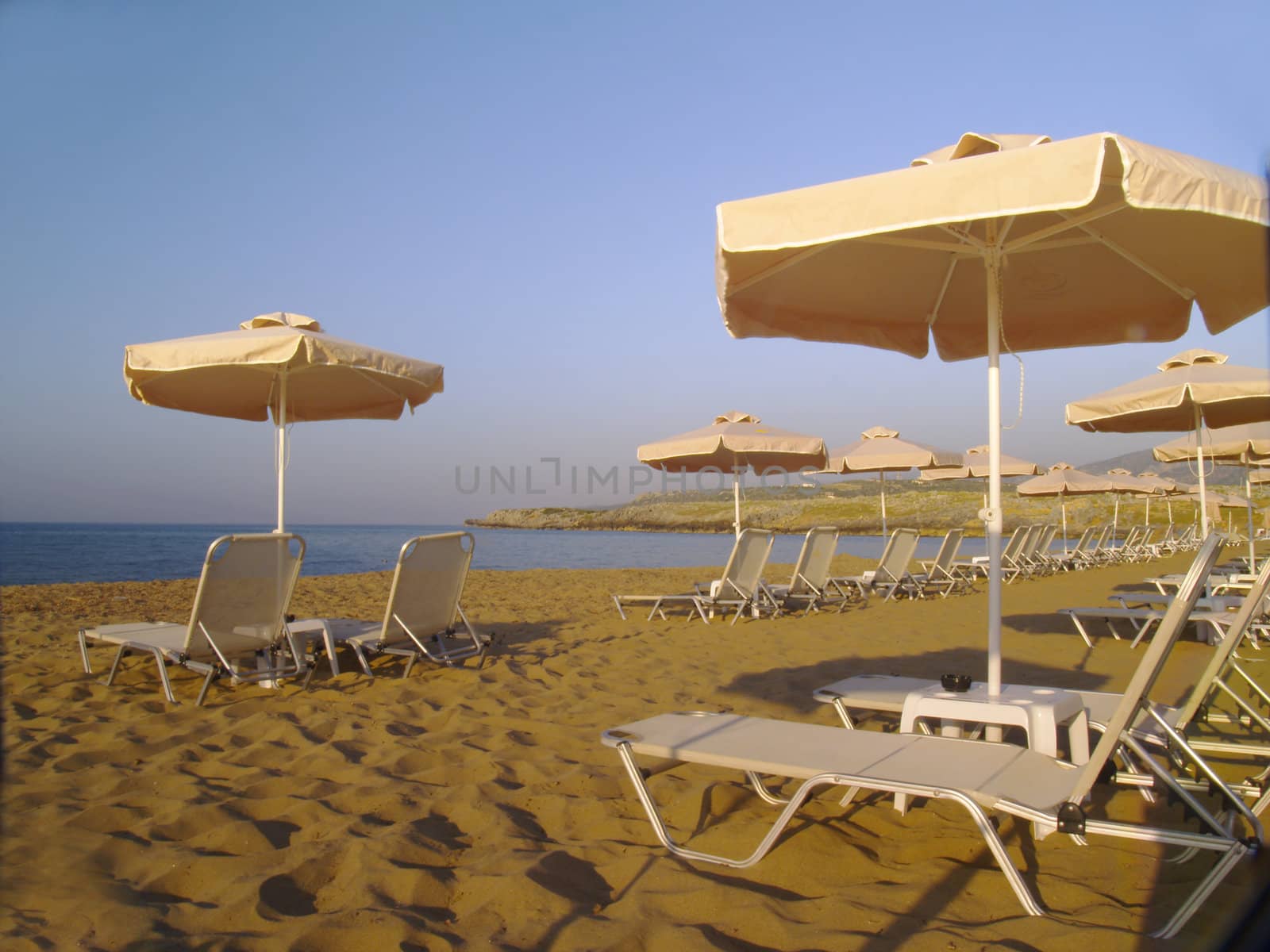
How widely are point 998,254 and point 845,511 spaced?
47.8 meters

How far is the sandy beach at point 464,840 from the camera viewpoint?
192cm

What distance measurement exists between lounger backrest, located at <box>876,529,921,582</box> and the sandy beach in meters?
4.38

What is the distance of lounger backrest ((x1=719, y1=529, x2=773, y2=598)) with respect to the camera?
7332 millimetres

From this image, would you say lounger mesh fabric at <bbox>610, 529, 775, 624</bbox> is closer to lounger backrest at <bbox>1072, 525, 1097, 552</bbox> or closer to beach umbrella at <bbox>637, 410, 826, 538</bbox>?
beach umbrella at <bbox>637, 410, 826, 538</bbox>

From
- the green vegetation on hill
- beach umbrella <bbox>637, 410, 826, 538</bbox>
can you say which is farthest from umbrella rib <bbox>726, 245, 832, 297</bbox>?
the green vegetation on hill

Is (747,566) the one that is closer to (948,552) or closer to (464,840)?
(948,552)

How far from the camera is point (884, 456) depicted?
1141 cm

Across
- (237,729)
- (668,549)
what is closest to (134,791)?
(237,729)

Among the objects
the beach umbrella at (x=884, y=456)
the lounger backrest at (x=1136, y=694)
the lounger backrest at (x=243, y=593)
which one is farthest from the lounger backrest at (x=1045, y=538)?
the lounger backrest at (x=1136, y=694)

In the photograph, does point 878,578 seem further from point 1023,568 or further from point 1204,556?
point 1204,556

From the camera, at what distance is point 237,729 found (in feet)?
12.0

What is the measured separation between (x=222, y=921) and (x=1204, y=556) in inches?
107

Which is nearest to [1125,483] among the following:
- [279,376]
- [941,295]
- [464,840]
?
[941,295]

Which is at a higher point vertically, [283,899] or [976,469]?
[976,469]
